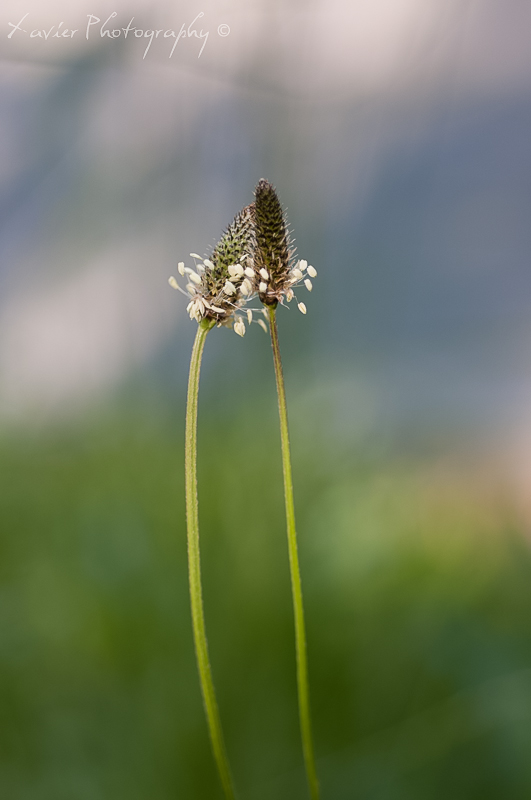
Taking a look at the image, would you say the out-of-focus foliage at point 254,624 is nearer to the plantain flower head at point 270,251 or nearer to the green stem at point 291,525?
the green stem at point 291,525

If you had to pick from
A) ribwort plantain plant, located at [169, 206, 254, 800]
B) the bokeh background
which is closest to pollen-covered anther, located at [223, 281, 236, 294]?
ribwort plantain plant, located at [169, 206, 254, 800]

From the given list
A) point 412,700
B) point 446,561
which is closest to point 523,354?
point 446,561

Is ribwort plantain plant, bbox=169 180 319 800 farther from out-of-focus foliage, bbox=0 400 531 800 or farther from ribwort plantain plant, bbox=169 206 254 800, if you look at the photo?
out-of-focus foliage, bbox=0 400 531 800

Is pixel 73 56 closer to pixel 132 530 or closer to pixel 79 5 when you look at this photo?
pixel 79 5

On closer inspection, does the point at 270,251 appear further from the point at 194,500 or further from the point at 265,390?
the point at 265,390

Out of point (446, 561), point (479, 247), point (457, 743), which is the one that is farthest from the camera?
point (479, 247)
